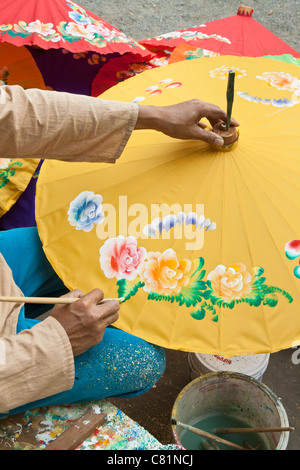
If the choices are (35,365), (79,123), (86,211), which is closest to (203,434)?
(35,365)

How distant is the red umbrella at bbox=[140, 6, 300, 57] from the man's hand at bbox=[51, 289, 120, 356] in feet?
5.48

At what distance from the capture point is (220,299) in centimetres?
135

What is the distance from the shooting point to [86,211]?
1.52 meters

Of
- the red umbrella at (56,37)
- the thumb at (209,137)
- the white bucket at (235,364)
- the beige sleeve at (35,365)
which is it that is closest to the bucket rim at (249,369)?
the white bucket at (235,364)

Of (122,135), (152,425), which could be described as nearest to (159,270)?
(122,135)

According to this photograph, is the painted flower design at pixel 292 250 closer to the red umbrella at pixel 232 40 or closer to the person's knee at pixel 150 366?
the person's knee at pixel 150 366

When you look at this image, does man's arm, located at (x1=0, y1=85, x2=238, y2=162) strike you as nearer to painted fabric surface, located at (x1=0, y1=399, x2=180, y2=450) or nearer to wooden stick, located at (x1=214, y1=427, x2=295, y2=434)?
painted fabric surface, located at (x1=0, y1=399, x2=180, y2=450)

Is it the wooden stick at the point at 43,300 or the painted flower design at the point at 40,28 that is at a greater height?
the painted flower design at the point at 40,28

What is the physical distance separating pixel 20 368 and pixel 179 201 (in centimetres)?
67

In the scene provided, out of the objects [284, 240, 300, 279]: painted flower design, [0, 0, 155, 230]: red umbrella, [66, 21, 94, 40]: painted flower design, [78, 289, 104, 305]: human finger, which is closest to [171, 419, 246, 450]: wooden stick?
[78, 289, 104, 305]: human finger

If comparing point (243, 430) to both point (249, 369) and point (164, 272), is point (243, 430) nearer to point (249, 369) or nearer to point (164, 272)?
point (249, 369)

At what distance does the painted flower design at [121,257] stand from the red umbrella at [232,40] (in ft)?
4.79

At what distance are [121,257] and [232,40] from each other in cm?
167

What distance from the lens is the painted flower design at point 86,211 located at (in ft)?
4.91
